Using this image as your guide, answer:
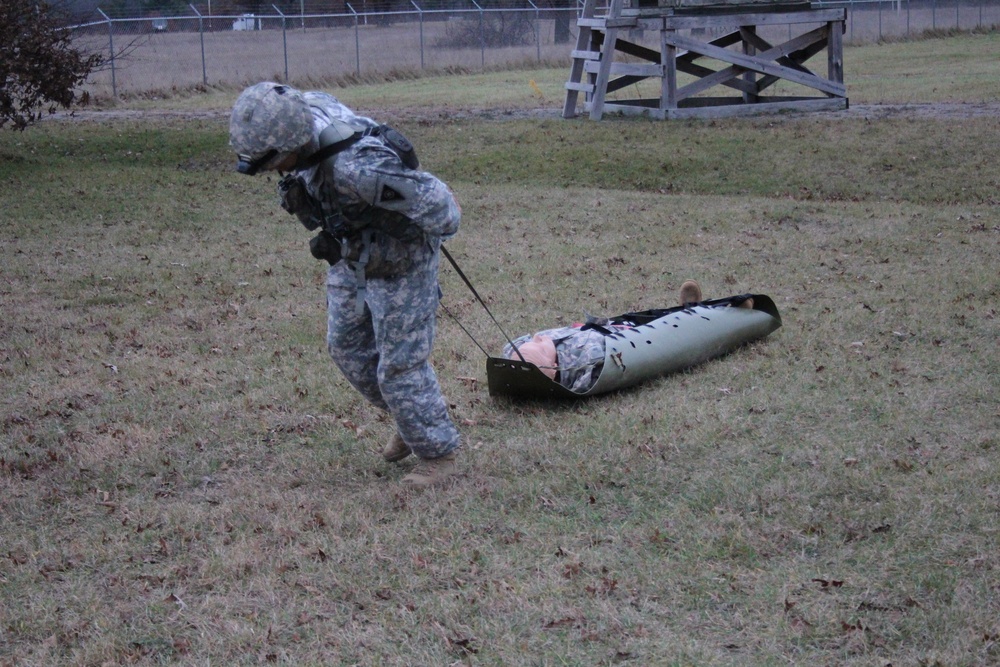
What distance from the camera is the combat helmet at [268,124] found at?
4.20 metres

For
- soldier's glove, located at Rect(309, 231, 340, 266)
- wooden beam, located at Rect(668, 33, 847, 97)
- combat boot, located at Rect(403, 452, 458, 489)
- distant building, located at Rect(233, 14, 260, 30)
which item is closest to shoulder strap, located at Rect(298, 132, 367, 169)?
soldier's glove, located at Rect(309, 231, 340, 266)

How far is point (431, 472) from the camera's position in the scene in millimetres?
4969

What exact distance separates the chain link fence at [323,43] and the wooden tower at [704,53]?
11.2m

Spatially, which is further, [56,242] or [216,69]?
[216,69]

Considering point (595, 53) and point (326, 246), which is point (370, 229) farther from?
point (595, 53)

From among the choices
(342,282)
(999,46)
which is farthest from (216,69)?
(342,282)

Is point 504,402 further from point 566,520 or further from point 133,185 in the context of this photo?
point 133,185

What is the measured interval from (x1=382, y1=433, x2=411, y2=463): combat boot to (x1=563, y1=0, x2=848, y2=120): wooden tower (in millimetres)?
13079

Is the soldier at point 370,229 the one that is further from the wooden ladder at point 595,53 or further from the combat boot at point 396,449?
the wooden ladder at point 595,53

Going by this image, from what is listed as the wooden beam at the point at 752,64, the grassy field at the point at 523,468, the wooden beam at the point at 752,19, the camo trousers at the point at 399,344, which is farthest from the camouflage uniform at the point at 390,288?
the wooden beam at the point at 752,64

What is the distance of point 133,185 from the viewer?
565 inches

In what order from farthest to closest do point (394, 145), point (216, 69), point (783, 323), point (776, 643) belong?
point (216, 69)
point (783, 323)
point (394, 145)
point (776, 643)

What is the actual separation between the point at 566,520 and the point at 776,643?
1236 millimetres

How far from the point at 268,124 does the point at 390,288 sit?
2.90 ft
